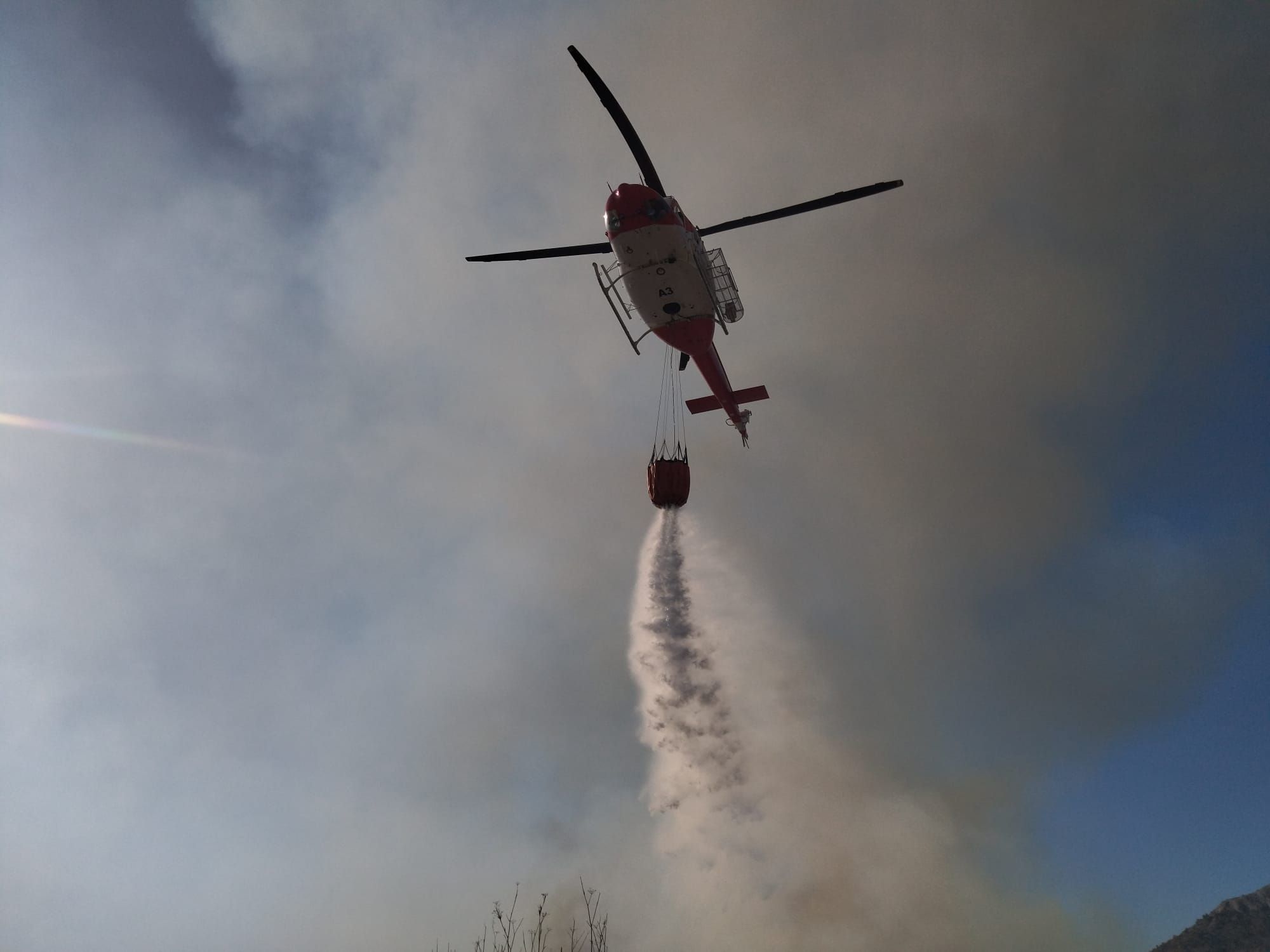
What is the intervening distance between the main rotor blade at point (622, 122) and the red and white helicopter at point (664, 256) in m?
0.03

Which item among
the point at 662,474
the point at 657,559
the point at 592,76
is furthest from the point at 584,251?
the point at 657,559

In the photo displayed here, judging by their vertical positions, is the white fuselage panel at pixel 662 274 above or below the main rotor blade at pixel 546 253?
below

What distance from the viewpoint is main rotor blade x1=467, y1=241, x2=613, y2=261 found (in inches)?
1265

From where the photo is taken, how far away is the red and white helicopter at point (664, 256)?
28375 millimetres

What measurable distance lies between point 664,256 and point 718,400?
499 inches

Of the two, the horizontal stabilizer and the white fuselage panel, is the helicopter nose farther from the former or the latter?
the horizontal stabilizer

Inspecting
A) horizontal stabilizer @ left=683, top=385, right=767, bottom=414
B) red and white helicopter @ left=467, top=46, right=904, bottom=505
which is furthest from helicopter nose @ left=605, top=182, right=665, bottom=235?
horizontal stabilizer @ left=683, top=385, right=767, bottom=414

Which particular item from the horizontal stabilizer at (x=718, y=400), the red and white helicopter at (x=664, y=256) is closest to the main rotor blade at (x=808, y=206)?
the red and white helicopter at (x=664, y=256)

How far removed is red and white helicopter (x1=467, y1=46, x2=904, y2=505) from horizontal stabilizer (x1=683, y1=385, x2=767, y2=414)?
571 centimetres

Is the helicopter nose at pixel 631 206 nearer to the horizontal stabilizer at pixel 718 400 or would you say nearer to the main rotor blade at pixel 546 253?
the main rotor blade at pixel 546 253

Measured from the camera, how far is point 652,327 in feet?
108

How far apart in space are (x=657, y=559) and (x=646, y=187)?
25.9 metres

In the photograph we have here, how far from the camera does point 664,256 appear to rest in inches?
1148

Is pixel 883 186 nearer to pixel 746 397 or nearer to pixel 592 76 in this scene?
pixel 592 76
